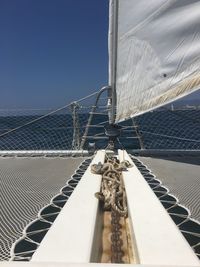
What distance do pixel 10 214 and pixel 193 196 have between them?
1.13 metres

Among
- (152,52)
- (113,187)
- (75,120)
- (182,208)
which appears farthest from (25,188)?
(75,120)

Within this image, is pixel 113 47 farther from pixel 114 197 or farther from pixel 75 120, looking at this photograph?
pixel 114 197

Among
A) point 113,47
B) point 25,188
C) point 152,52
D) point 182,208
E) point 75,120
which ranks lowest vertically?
point 182,208

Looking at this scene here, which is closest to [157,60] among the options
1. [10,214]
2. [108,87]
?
[108,87]

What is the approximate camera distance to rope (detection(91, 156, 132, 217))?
5.96 ft

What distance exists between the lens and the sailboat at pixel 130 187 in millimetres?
1274

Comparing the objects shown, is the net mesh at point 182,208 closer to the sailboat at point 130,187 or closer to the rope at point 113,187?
the sailboat at point 130,187

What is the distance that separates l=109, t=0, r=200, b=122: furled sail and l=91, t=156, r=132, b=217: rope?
61 cm

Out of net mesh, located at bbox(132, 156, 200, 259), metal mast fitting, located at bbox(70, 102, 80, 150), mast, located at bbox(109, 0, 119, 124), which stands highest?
mast, located at bbox(109, 0, 119, 124)

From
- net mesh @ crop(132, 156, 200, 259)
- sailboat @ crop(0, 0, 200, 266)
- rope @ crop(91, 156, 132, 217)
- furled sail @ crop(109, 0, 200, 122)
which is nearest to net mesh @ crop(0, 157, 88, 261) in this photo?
sailboat @ crop(0, 0, 200, 266)

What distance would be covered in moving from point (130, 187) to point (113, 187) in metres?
0.11

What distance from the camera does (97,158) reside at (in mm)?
3219

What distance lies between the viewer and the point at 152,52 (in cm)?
291

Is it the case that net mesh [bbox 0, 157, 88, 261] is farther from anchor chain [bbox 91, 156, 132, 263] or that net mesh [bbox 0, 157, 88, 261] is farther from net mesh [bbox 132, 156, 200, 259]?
net mesh [bbox 132, 156, 200, 259]
